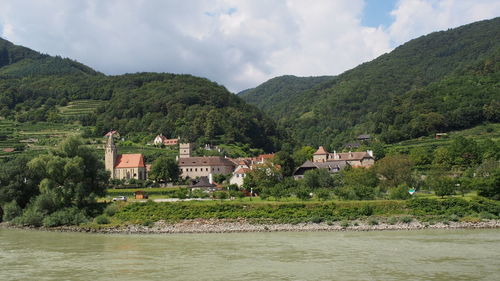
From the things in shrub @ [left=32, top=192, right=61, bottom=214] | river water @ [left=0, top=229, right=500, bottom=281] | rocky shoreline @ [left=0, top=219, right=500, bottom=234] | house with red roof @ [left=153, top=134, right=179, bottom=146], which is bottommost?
river water @ [left=0, top=229, right=500, bottom=281]

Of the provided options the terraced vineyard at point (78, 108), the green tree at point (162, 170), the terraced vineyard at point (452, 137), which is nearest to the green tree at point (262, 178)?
the green tree at point (162, 170)

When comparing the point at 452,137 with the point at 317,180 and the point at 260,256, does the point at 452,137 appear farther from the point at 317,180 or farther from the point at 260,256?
the point at 260,256

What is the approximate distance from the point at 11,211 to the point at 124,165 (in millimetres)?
36391

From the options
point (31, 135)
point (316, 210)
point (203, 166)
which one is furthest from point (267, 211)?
point (31, 135)

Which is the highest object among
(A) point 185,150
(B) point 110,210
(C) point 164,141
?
(C) point 164,141

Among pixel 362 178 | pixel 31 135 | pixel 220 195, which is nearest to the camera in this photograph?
pixel 220 195

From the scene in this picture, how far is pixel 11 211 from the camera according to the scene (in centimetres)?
4481

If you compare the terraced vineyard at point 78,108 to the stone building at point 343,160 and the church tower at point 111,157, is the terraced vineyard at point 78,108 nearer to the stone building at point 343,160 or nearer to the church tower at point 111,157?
the church tower at point 111,157

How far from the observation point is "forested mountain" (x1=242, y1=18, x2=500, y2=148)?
325ft

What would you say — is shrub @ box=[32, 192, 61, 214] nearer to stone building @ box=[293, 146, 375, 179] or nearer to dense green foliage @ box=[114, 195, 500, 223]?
dense green foliage @ box=[114, 195, 500, 223]

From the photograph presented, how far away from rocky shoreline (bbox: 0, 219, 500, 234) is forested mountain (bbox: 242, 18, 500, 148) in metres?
62.2

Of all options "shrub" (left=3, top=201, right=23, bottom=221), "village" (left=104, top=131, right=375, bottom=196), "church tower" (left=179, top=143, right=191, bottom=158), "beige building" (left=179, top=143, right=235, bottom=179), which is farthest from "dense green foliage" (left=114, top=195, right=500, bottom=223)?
"church tower" (left=179, top=143, right=191, bottom=158)

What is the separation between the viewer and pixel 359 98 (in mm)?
A: 166500

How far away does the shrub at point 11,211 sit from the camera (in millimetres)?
44750
